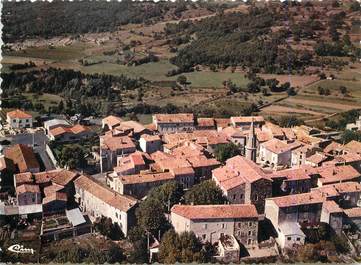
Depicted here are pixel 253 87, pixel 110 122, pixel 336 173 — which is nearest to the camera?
pixel 336 173

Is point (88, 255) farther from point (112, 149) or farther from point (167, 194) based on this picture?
point (112, 149)

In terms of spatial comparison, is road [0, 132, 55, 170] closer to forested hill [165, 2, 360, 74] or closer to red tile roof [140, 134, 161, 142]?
red tile roof [140, 134, 161, 142]

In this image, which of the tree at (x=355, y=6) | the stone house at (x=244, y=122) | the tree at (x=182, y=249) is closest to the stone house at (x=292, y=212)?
the tree at (x=182, y=249)

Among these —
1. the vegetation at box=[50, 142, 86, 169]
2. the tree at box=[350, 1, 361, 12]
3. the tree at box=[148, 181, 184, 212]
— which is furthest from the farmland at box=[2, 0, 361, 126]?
the tree at box=[148, 181, 184, 212]

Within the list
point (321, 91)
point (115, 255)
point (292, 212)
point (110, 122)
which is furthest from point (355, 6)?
point (115, 255)

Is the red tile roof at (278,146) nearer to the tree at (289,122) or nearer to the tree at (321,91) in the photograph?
the tree at (289,122)

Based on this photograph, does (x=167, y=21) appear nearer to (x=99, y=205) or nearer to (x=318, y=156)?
(x=318, y=156)

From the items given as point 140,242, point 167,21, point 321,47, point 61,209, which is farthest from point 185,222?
point 167,21
